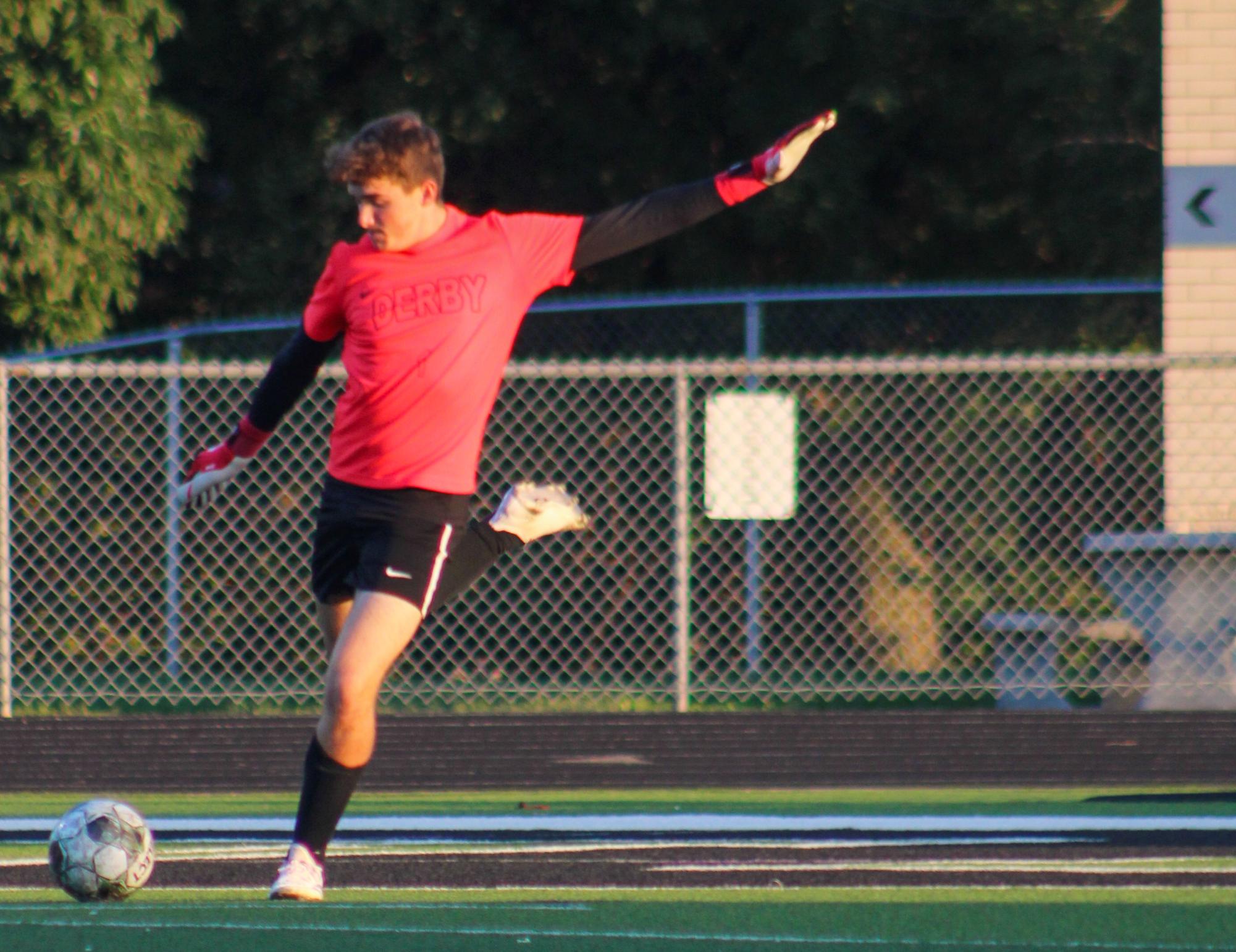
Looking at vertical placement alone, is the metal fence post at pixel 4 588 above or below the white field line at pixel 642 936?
above

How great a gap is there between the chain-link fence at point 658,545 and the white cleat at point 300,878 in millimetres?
4942

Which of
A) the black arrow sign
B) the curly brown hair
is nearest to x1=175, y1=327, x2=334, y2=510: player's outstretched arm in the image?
the curly brown hair

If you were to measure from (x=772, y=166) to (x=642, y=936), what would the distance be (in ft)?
6.61

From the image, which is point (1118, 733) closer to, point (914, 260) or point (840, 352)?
point (840, 352)

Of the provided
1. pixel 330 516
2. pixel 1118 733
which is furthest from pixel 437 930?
pixel 1118 733

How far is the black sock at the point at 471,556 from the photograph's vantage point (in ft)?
17.7

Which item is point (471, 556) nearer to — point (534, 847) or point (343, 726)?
point (343, 726)

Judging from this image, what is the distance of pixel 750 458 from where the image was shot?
10.1 metres

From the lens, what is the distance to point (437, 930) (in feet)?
16.6

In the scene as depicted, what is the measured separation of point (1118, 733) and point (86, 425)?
6449 millimetres

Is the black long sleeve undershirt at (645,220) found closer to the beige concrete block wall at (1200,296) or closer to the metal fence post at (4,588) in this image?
the metal fence post at (4,588)

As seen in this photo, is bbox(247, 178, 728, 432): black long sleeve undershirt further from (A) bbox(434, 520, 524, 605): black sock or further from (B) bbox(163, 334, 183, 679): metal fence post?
(B) bbox(163, 334, 183, 679): metal fence post

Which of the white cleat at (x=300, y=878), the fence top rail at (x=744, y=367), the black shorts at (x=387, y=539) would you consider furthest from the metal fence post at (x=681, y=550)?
the white cleat at (x=300, y=878)

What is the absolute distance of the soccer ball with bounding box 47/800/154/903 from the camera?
548cm
